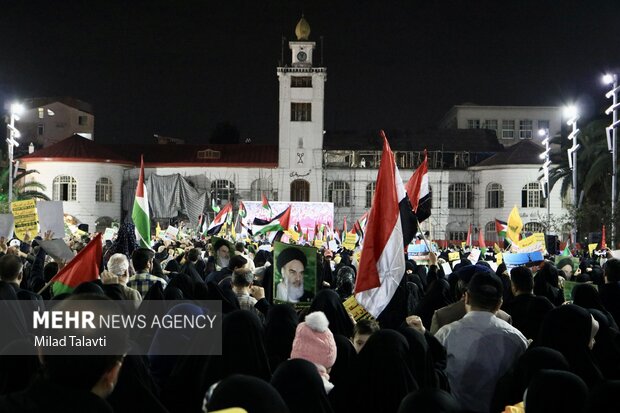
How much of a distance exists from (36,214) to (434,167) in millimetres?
44850

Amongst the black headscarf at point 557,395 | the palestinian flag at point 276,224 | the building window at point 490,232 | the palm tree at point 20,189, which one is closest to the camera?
the black headscarf at point 557,395

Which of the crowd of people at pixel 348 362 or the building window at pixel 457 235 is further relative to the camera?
the building window at pixel 457 235

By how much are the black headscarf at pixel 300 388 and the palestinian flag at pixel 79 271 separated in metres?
4.64

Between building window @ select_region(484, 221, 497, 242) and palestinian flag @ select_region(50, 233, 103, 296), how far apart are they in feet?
150

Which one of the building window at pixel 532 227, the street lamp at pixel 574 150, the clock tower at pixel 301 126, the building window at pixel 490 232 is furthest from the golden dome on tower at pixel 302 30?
the street lamp at pixel 574 150

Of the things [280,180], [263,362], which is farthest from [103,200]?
[263,362]

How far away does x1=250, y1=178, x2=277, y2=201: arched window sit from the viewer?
179 feet

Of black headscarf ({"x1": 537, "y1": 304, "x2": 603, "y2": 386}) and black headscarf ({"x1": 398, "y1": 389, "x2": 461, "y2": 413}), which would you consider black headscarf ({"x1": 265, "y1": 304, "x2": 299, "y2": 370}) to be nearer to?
black headscarf ({"x1": 537, "y1": 304, "x2": 603, "y2": 386})

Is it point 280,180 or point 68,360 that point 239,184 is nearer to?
point 280,180

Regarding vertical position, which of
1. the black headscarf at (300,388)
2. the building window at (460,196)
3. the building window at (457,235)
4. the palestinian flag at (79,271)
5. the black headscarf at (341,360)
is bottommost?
the building window at (457,235)

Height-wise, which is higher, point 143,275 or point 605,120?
point 605,120

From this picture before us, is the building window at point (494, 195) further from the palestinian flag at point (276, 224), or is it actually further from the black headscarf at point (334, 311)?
the black headscarf at point (334, 311)

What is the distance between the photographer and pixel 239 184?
5431 cm

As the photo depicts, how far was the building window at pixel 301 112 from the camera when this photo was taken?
5616cm
